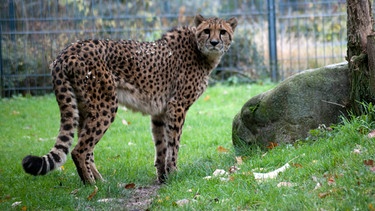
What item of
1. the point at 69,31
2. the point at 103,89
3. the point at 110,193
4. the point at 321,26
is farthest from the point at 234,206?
the point at 321,26

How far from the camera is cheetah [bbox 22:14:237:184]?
6457 mm

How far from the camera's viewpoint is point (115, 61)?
22.3 feet

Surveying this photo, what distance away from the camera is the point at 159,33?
1413 cm

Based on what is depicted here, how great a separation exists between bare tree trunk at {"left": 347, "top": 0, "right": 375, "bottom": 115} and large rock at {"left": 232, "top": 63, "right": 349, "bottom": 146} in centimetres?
31

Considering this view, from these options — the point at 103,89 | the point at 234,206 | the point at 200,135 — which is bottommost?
the point at 200,135

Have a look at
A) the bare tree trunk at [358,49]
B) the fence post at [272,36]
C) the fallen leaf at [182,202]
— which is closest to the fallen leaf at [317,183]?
the fallen leaf at [182,202]

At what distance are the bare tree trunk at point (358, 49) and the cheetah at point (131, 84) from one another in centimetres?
147

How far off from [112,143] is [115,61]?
8.98 ft

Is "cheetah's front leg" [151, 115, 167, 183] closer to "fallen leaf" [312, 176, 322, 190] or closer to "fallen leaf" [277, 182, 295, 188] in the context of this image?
"fallen leaf" [277, 182, 295, 188]

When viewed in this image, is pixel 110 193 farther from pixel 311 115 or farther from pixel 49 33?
pixel 49 33

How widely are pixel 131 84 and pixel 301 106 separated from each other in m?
1.82

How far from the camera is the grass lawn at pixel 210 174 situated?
16.2ft

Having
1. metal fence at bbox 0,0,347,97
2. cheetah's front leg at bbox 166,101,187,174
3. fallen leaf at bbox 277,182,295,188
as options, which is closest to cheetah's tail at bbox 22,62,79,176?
cheetah's front leg at bbox 166,101,187,174

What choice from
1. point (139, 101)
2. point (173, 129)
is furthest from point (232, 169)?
point (139, 101)
